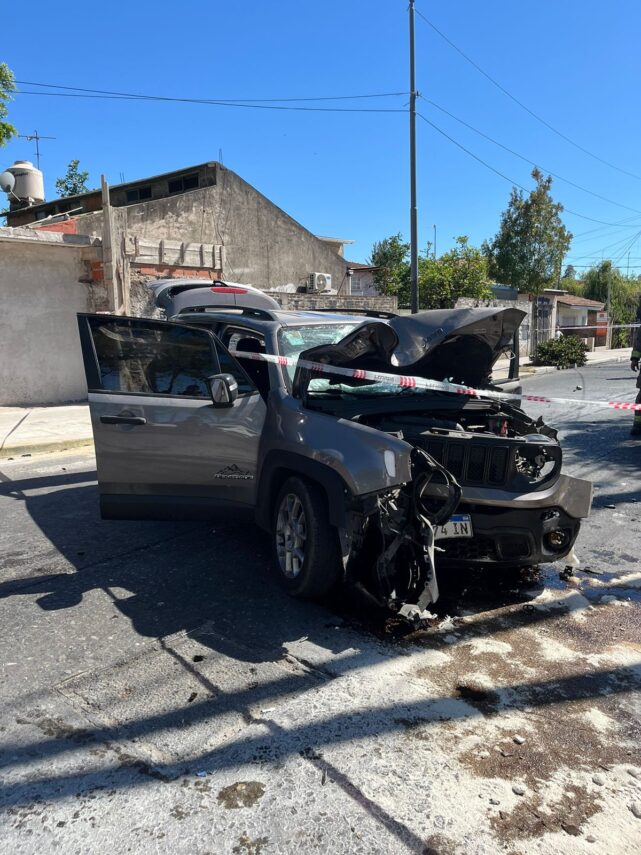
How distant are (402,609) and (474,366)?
209cm

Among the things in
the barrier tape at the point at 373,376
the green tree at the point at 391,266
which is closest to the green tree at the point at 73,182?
the green tree at the point at 391,266

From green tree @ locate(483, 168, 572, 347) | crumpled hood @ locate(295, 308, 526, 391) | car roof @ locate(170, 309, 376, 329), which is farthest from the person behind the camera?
green tree @ locate(483, 168, 572, 347)

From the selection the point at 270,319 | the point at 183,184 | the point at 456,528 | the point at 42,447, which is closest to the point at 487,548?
the point at 456,528

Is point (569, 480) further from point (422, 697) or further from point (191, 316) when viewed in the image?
point (191, 316)

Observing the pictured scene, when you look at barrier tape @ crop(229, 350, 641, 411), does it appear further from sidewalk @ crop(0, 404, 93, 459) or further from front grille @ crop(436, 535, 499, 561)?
sidewalk @ crop(0, 404, 93, 459)

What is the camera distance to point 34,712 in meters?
2.96

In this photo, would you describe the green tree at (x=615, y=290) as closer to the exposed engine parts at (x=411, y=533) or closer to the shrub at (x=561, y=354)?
the shrub at (x=561, y=354)

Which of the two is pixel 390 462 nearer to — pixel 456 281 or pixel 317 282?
pixel 317 282

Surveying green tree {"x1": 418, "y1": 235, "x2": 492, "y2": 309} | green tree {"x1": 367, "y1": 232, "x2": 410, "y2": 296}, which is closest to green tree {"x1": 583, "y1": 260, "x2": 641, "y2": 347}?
green tree {"x1": 367, "y1": 232, "x2": 410, "y2": 296}

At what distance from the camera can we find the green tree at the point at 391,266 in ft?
110

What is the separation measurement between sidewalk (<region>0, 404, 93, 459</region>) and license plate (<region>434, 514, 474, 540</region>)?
736 centimetres

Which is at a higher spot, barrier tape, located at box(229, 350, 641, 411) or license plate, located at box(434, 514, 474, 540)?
barrier tape, located at box(229, 350, 641, 411)

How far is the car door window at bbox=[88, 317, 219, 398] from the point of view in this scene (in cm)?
472

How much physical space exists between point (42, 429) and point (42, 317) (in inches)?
154
